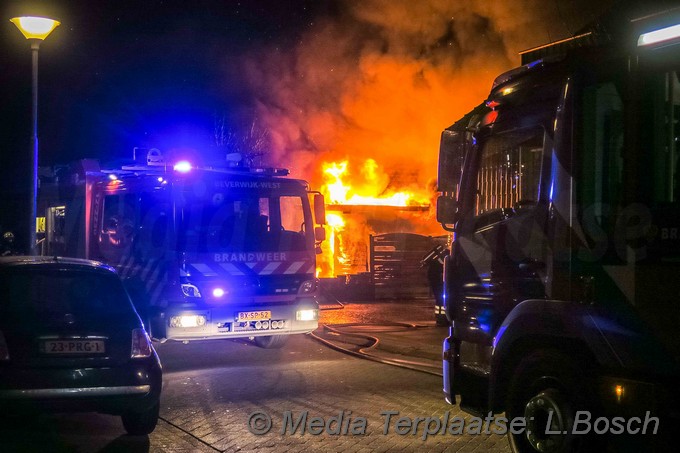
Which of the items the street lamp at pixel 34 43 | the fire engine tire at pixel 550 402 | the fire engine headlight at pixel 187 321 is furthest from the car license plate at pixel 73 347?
the street lamp at pixel 34 43

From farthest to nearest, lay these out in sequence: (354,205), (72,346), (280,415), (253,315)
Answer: (354,205) < (253,315) < (280,415) < (72,346)

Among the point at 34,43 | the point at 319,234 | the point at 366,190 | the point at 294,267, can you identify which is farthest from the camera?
the point at 366,190

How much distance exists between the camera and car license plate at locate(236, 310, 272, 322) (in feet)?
31.9

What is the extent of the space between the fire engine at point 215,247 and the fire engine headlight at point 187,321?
0.04 ft

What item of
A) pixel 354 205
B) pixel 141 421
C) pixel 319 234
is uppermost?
pixel 354 205

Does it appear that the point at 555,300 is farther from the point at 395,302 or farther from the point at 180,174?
the point at 395,302

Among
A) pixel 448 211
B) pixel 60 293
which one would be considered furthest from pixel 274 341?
pixel 448 211

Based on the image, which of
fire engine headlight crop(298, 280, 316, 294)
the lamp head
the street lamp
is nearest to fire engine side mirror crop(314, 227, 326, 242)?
fire engine headlight crop(298, 280, 316, 294)

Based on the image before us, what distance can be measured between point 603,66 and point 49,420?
17.9 ft

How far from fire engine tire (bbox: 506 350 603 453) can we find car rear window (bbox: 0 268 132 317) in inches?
126

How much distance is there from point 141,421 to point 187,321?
338cm

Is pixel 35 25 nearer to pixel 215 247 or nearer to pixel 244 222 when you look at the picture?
pixel 244 222

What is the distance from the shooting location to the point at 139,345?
6.00 m

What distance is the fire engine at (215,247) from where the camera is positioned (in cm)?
951
